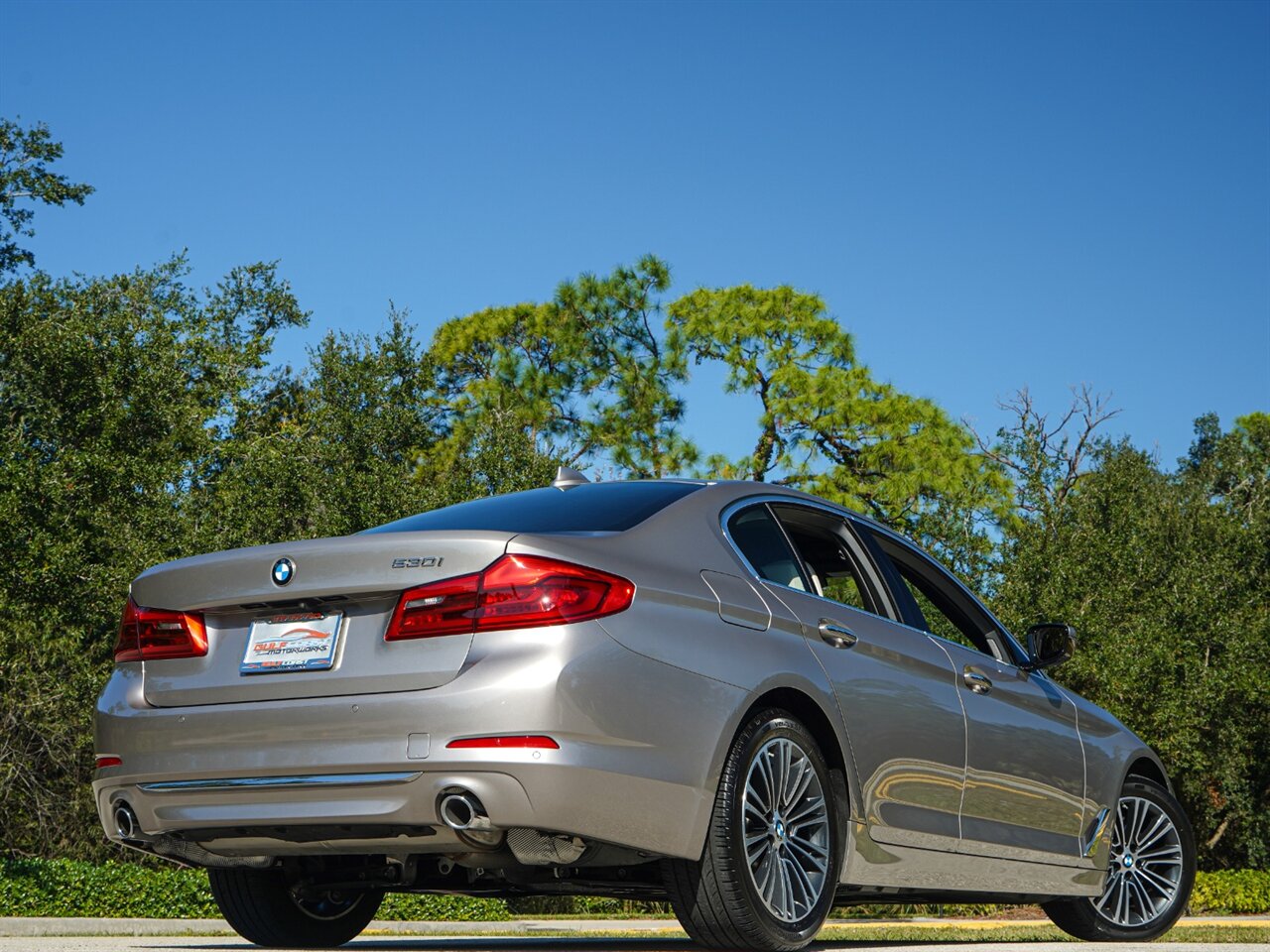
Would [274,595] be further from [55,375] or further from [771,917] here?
[55,375]

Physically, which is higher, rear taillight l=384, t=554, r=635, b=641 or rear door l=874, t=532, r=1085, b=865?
rear taillight l=384, t=554, r=635, b=641

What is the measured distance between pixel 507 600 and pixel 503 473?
22.8 meters

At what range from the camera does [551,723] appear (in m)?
4.38

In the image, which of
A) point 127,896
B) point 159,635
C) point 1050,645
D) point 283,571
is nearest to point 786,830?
point 283,571

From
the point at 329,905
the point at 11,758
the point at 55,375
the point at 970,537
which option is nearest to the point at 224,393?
the point at 55,375

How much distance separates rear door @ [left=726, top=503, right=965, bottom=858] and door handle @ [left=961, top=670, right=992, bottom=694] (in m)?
0.16

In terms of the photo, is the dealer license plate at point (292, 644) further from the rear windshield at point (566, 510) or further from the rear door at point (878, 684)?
the rear door at point (878, 684)

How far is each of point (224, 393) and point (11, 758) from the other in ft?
38.6

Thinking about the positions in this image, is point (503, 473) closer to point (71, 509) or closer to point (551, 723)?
point (71, 509)

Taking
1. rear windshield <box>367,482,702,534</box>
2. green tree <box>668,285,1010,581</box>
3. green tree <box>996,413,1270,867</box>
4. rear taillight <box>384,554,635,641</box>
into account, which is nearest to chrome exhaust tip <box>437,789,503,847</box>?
rear taillight <box>384,554,635,641</box>

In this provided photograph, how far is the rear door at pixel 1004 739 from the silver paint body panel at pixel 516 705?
569 millimetres

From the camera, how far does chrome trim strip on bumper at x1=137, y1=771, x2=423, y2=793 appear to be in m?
4.46

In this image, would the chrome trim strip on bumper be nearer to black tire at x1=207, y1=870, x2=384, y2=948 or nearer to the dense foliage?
black tire at x1=207, y1=870, x2=384, y2=948

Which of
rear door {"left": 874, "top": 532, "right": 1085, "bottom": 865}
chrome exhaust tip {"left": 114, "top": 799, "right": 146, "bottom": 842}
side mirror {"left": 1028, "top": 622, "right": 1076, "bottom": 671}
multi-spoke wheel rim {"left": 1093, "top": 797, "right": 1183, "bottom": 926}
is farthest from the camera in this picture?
multi-spoke wheel rim {"left": 1093, "top": 797, "right": 1183, "bottom": 926}
